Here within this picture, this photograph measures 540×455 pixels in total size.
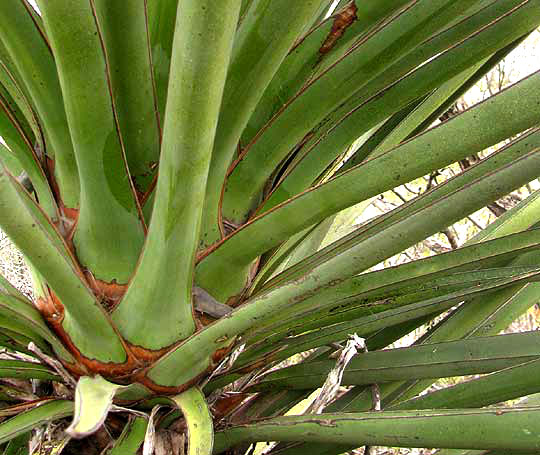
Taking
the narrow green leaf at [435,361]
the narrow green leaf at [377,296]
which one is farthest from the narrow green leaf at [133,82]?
the narrow green leaf at [435,361]

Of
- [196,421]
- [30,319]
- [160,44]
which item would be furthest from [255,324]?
[160,44]

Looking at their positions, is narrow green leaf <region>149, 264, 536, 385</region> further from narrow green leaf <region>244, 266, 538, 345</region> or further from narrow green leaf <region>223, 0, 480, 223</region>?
narrow green leaf <region>223, 0, 480, 223</region>

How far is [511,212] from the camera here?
3.25ft

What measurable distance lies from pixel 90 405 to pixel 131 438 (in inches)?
6.8

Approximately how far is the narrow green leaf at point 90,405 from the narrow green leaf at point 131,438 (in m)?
0.07

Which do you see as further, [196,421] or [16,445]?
[16,445]

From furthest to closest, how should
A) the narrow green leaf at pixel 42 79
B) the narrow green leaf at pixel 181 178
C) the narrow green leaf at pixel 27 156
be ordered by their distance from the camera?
the narrow green leaf at pixel 27 156
the narrow green leaf at pixel 42 79
the narrow green leaf at pixel 181 178

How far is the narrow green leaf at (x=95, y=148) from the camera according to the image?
0.56 metres

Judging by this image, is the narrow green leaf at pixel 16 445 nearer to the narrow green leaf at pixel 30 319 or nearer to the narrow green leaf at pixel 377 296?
the narrow green leaf at pixel 30 319

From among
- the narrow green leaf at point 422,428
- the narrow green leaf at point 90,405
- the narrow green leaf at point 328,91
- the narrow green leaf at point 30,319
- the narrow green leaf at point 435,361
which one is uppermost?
the narrow green leaf at point 328,91

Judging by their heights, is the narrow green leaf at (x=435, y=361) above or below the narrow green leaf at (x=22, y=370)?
above

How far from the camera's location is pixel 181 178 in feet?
1.86

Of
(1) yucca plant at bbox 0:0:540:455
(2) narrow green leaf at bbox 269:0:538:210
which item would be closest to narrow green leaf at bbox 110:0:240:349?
(1) yucca plant at bbox 0:0:540:455

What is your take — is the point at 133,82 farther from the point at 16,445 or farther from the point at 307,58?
the point at 16,445
